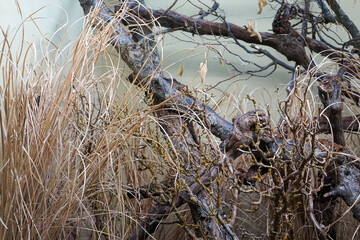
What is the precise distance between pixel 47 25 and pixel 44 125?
2.84ft

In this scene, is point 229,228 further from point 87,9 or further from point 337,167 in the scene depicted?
point 87,9

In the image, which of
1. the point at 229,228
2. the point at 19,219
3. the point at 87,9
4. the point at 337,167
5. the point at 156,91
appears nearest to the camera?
the point at 229,228

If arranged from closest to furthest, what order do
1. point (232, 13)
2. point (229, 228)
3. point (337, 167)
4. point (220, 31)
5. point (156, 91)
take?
point (229, 228) → point (337, 167) → point (156, 91) → point (220, 31) → point (232, 13)

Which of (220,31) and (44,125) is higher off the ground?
(220,31)

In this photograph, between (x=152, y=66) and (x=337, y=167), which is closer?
(x=337, y=167)

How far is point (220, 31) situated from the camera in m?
2.27

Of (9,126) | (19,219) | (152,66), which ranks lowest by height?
(19,219)

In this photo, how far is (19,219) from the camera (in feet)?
4.63

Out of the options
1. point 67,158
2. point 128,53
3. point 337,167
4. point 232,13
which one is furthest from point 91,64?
point 232,13

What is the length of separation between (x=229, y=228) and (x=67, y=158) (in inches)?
21.2

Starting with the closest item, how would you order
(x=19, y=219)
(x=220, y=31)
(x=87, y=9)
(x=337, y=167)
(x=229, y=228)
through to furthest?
1. (x=229, y=228)
2. (x=19, y=219)
3. (x=337, y=167)
4. (x=87, y=9)
5. (x=220, y=31)

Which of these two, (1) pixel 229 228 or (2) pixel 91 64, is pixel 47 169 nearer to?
(2) pixel 91 64

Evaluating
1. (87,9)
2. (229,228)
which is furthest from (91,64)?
(229,228)

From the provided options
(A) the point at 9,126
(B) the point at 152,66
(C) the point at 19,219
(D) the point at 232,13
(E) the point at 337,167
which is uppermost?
(D) the point at 232,13
